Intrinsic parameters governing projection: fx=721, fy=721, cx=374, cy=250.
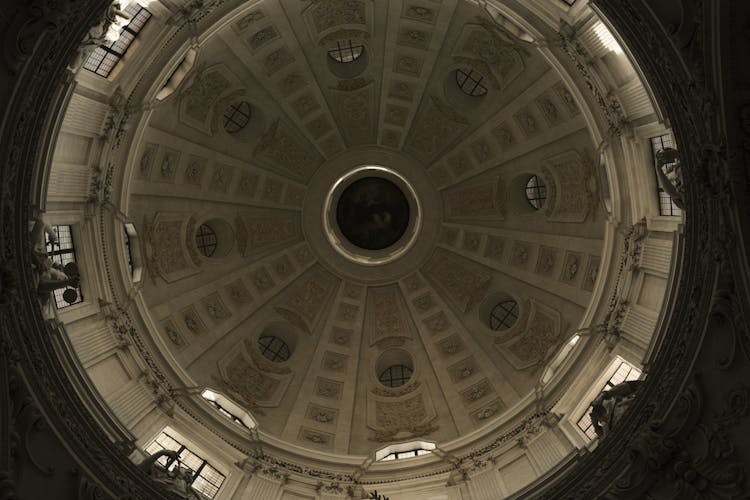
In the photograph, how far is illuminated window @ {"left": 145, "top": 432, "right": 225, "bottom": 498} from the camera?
20625mm

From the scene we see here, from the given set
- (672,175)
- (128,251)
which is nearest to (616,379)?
(672,175)

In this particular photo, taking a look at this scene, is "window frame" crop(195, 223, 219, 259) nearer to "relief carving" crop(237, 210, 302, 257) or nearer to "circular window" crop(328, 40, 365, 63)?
"relief carving" crop(237, 210, 302, 257)

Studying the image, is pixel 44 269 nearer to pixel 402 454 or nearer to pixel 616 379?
pixel 402 454

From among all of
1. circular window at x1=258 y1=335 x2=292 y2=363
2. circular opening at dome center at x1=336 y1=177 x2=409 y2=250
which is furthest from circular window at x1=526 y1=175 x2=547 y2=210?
circular window at x1=258 y1=335 x2=292 y2=363

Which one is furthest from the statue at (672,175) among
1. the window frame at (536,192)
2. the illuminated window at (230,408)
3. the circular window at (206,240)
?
the circular window at (206,240)

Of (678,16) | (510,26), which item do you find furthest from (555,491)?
(510,26)

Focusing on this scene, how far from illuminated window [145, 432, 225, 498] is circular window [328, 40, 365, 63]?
48.8 ft

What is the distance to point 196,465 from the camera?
2117cm

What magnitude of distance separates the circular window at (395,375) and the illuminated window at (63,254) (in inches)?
486

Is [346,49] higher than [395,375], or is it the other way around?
[346,49]

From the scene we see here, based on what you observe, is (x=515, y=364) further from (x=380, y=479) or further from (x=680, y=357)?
(x=680, y=357)

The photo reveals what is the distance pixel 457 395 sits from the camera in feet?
86.1

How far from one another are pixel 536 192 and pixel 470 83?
4916 millimetres

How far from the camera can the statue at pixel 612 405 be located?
16391 mm
